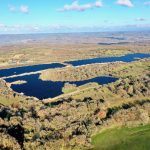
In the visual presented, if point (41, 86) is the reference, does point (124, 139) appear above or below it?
below

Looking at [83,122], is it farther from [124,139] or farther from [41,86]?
[41,86]

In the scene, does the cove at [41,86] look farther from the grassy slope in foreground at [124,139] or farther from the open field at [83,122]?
the grassy slope in foreground at [124,139]

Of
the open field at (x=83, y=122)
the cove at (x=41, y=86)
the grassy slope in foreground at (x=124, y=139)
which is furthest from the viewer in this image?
the cove at (x=41, y=86)

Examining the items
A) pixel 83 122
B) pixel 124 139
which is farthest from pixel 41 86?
pixel 124 139

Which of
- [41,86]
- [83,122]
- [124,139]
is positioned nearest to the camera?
[124,139]

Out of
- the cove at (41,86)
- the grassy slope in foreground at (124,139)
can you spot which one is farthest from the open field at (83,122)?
the cove at (41,86)

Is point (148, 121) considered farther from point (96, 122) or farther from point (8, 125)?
point (8, 125)
